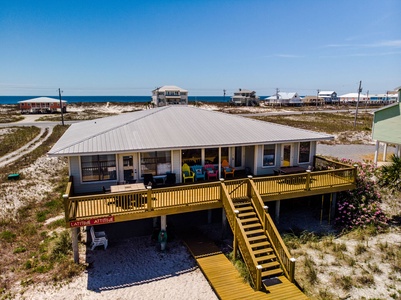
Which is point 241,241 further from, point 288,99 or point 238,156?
point 288,99

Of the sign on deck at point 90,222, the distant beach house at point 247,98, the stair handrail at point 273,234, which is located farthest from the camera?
the distant beach house at point 247,98

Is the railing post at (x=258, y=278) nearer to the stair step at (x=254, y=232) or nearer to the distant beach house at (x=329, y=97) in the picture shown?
the stair step at (x=254, y=232)

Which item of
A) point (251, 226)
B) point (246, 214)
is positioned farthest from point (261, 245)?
point (246, 214)

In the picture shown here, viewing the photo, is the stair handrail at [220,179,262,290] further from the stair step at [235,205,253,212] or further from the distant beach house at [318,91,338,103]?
the distant beach house at [318,91,338,103]

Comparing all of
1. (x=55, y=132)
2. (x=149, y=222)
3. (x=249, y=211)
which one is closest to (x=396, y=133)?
(x=249, y=211)

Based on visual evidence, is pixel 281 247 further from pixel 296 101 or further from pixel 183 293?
pixel 296 101

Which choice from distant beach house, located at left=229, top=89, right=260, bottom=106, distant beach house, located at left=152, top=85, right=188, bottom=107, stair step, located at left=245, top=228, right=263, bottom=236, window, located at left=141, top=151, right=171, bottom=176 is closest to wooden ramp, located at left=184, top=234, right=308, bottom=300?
stair step, located at left=245, top=228, right=263, bottom=236

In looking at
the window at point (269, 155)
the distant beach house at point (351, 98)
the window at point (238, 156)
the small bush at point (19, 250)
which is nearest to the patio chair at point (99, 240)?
the small bush at point (19, 250)
